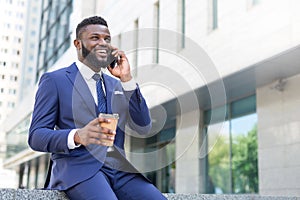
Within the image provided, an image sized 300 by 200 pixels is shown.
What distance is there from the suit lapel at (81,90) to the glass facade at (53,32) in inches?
996

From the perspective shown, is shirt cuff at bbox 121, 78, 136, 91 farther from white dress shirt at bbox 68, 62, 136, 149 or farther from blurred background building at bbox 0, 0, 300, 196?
blurred background building at bbox 0, 0, 300, 196

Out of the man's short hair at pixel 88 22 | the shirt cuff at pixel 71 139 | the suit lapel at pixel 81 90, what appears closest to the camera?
the shirt cuff at pixel 71 139

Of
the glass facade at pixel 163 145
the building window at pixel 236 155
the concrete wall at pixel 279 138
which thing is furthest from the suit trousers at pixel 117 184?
the glass facade at pixel 163 145

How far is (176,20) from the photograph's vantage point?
45.0ft

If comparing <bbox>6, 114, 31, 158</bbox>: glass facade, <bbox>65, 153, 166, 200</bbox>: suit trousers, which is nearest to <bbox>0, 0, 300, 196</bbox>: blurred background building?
<bbox>65, 153, 166, 200</bbox>: suit trousers

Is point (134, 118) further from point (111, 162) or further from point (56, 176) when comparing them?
point (56, 176)

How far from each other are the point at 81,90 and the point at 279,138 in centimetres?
864

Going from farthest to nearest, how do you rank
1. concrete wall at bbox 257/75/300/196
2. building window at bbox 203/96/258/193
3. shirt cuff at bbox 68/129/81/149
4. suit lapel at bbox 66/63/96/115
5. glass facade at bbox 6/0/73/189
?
glass facade at bbox 6/0/73/189, building window at bbox 203/96/258/193, concrete wall at bbox 257/75/300/196, suit lapel at bbox 66/63/96/115, shirt cuff at bbox 68/129/81/149

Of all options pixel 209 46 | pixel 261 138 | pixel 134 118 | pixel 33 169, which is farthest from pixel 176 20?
pixel 33 169

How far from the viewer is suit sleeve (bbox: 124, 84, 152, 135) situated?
108 inches

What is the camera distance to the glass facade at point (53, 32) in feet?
97.2

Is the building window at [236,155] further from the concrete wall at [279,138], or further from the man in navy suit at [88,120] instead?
the man in navy suit at [88,120]

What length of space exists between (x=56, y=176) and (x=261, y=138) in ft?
30.1

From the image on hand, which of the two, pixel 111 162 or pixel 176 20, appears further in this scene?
pixel 176 20
